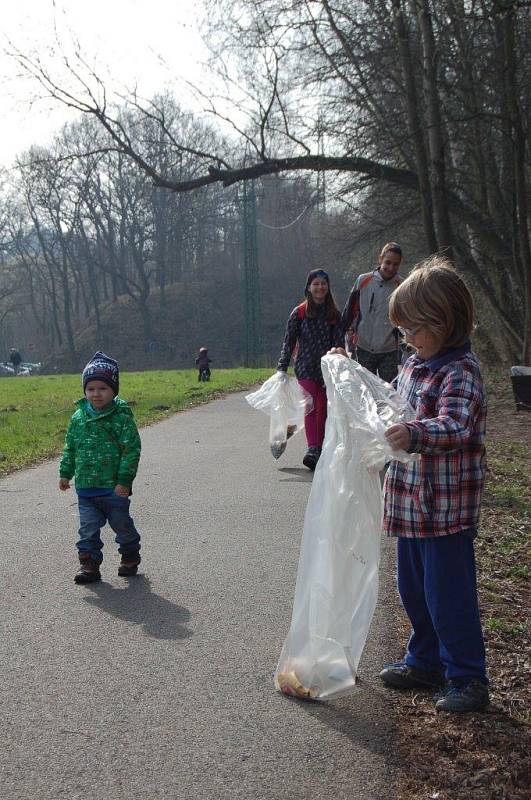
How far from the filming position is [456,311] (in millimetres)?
3352

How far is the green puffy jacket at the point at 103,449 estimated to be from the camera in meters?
5.28

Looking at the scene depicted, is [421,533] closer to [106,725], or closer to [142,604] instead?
[106,725]

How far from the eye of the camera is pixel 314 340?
8805 millimetres

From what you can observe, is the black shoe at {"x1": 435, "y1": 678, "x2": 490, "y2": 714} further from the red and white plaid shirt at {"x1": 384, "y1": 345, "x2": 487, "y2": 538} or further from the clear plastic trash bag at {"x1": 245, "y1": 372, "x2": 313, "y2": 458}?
the clear plastic trash bag at {"x1": 245, "y1": 372, "x2": 313, "y2": 458}

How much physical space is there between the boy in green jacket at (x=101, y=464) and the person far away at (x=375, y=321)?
11.4 ft

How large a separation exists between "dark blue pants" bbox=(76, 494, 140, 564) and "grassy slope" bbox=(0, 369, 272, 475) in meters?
4.75

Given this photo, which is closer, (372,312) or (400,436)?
(400,436)

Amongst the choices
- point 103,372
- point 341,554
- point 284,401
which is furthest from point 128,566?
point 284,401

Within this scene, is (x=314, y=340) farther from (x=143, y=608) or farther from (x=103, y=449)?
(x=143, y=608)

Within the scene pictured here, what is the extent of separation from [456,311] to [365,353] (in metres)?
5.15

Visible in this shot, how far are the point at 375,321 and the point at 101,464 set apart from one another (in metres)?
3.77

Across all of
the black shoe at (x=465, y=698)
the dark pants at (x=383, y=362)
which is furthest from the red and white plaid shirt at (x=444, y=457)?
the dark pants at (x=383, y=362)

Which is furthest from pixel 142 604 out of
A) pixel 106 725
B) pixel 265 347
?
pixel 265 347

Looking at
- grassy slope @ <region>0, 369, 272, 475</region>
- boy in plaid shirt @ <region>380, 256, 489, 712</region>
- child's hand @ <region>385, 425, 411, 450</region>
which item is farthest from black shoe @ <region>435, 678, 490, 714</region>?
grassy slope @ <region>0, 369, 272, 475</region>
